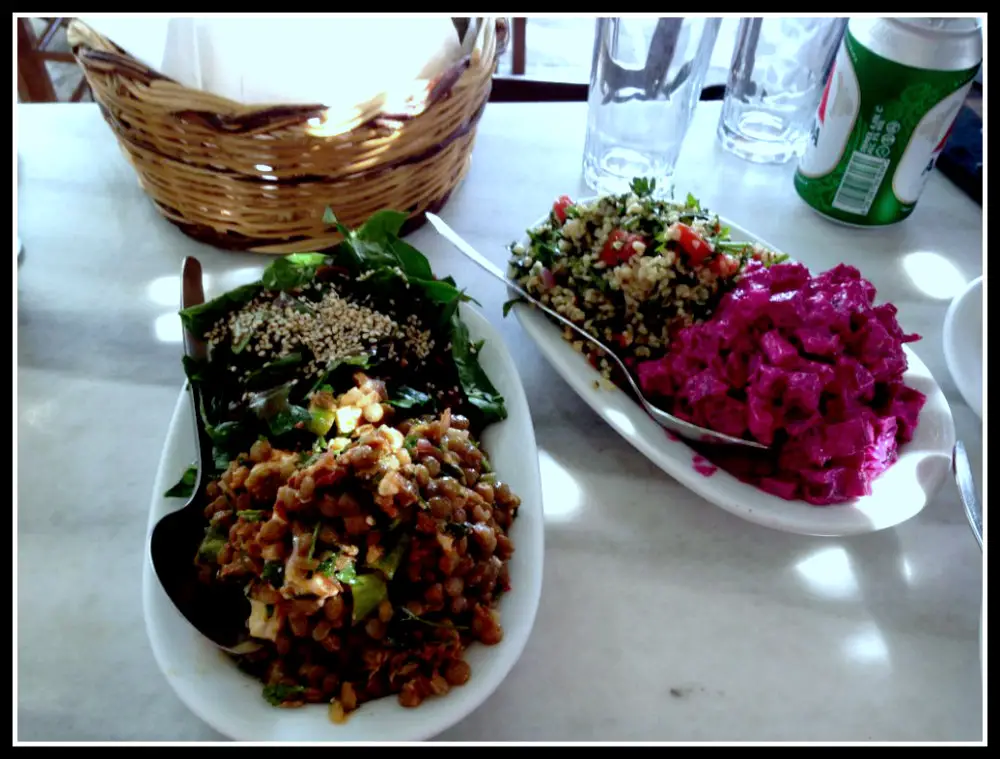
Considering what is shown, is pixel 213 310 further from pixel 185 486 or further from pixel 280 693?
pixel 280 693

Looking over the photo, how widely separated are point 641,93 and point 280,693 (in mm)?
1035

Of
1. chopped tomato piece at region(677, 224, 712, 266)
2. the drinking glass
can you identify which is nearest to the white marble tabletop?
chopped tomato piece at region(677, 224, 712, 266)

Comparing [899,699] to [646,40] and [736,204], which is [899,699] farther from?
[646,40]

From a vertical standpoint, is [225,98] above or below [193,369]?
above

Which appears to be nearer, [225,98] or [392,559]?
[392,559]

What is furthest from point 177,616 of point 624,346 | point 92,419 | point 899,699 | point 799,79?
point 799,79

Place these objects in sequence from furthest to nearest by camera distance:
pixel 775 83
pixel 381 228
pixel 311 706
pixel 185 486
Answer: pixel 775 83
pixel 381 228
pixel 185 486
pixel 311 706

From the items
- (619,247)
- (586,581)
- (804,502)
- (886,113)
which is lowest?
(586,581)

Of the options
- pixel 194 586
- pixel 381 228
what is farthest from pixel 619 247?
pixel 194 586

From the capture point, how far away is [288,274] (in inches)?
36.5

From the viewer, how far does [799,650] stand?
2.52 ft

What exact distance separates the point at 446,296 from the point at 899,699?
645 millimetres

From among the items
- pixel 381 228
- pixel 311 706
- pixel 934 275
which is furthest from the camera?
pixel 934 275

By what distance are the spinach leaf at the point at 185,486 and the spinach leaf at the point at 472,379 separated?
0.30m
